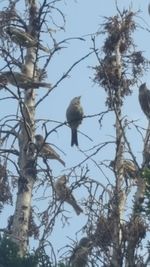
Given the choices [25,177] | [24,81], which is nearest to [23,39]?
[24,81]

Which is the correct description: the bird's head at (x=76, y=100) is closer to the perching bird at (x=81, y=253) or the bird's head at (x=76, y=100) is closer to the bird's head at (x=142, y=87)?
the bird's head at (x=142, y=87)

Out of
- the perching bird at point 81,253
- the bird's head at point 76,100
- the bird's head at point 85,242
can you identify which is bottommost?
the perching bird at point 81,253

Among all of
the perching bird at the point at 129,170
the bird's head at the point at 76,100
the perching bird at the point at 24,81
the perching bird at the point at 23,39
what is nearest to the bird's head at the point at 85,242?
the perching bird at the point at 129,170

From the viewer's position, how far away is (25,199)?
37.0ft

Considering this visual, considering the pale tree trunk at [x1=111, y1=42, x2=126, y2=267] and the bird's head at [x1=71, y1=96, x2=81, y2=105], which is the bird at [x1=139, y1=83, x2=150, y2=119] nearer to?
the bird's head at [x1=71, y1=96, x2=81, y2=105]

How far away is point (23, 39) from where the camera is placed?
1260cm

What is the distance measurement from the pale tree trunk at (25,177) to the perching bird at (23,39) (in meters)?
0.37

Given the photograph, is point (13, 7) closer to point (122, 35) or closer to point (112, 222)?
point (122, 35)

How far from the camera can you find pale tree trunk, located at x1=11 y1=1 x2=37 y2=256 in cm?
1101

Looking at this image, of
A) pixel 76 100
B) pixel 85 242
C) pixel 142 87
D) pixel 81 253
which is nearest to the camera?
pixel 81 253

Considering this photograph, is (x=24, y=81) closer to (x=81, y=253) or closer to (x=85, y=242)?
(x=85, y=242)

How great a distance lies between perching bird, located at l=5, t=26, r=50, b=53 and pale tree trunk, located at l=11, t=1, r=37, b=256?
37 centimetres

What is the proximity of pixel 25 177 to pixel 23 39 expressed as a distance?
2111mm

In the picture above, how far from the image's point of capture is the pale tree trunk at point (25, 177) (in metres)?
11.0
